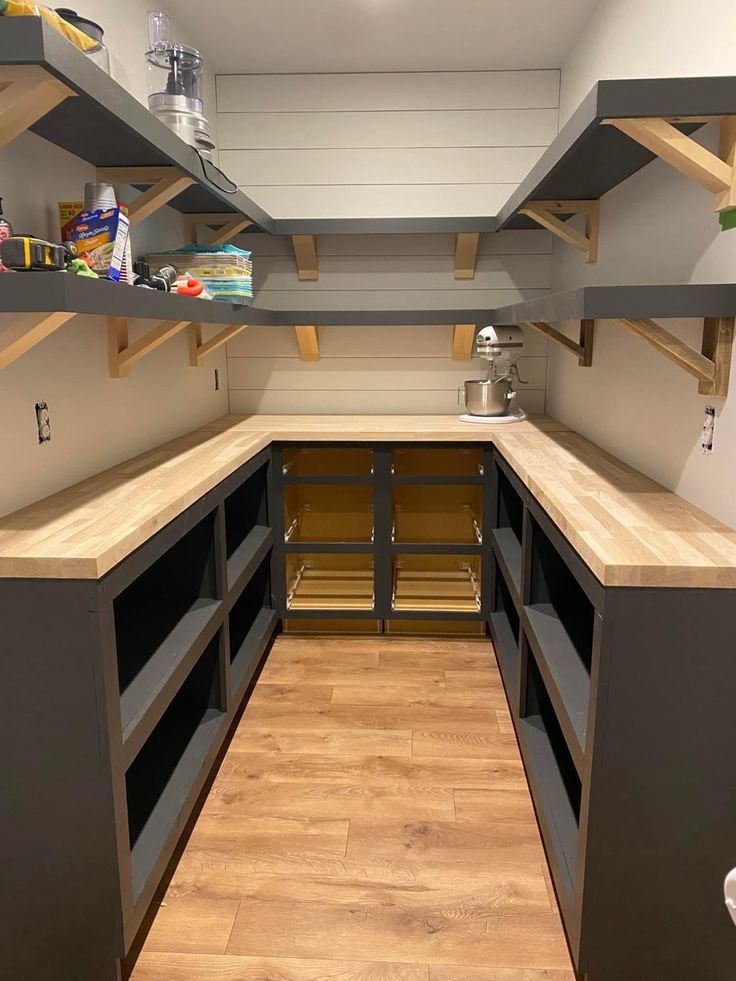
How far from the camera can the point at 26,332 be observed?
1.37 m

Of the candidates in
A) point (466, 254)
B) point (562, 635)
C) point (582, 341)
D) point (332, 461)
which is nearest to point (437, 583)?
point (332, 461)

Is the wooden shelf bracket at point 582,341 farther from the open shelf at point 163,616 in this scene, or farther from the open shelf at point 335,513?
the open shelf at point 163,616

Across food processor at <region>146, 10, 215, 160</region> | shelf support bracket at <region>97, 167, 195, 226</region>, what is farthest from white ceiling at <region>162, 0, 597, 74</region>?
shelf support bracket at <region>97, 167, 195, 226</region>

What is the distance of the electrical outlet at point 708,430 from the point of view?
172cm

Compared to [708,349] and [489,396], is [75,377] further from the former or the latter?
[489,396]

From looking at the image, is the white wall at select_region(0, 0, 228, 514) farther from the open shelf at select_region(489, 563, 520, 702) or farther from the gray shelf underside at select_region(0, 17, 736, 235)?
the open shelf at select_region(489, 563, 520, 702)

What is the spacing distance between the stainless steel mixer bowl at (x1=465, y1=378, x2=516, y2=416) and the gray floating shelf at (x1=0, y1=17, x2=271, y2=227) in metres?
1.31

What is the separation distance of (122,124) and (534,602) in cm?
168

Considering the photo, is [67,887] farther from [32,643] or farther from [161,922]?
[32,643]

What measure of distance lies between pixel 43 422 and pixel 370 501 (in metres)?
1.92

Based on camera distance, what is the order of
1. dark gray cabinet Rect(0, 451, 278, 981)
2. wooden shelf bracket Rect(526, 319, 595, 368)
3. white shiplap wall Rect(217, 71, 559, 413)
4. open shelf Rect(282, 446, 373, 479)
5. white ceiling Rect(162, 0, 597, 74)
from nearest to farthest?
dark gray cabinet Rect(0, 451, 278, 981) → white ceiling Rect(162, 0, 597, 74) → wooden shelf bracket Rect(526, 319, 595, 368) → white shiplap wall Rect(217, 71, 559, 413) → open shelf Rect(282, 446, 373, 479)

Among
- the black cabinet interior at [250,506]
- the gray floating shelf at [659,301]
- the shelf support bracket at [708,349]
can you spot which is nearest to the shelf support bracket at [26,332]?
the gray floating shelf at [659,301]

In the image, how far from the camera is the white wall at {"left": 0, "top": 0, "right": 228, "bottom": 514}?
1719 mm

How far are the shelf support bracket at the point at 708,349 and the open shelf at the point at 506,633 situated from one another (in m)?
1.14
